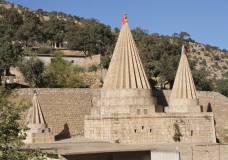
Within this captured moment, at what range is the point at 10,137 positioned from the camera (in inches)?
462

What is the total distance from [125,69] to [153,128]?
3229 mm

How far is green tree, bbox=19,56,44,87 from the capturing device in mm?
32625

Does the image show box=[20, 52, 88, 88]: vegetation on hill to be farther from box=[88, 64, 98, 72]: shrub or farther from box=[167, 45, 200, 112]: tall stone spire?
box=[167, 45, 200, 112]: tall stone spire

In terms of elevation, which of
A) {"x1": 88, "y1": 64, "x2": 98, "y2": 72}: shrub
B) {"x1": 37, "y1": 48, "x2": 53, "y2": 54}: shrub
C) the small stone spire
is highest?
{"x1": 37, "y1": 48, "x2": 53, "y2": 54}: shrub

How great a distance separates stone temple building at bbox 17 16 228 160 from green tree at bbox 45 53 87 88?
669 centimetres

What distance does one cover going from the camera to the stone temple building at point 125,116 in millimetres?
22125

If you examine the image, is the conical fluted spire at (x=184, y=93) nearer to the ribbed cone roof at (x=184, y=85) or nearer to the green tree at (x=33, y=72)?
the ribbed cone roof at (x=184, y=85)

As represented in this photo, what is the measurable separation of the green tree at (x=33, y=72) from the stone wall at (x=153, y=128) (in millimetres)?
9410

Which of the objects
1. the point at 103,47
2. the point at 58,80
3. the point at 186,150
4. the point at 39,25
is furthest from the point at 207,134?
the point at 39,25

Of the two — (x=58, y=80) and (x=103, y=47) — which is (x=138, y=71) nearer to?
(x=58, y=80)

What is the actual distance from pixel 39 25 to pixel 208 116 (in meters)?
35.5

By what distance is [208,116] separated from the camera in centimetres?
2441

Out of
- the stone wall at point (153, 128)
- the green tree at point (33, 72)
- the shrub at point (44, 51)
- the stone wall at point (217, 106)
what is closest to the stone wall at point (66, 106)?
the stone wall at point (153, 128)

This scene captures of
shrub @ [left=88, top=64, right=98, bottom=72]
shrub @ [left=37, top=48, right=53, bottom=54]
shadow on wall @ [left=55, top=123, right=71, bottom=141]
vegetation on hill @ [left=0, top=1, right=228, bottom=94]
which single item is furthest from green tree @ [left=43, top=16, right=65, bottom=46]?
shadow on wall @ [left=55, top=123, right=71, bottom=141]
